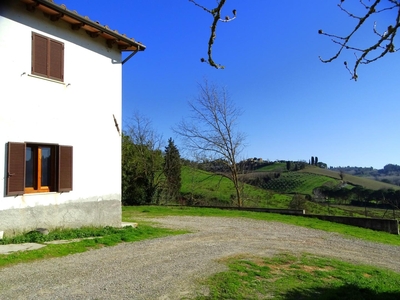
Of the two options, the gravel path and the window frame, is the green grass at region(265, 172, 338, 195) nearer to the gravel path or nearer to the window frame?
the gravel path

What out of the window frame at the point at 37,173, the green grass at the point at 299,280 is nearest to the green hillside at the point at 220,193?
the green grass at the point at 299,280

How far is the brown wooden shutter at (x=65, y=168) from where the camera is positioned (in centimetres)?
908

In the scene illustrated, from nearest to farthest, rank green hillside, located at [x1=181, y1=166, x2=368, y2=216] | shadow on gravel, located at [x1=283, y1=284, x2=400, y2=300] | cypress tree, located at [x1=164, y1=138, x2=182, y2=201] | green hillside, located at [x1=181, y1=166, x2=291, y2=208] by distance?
1. shadow on gravel, located at [x1=283, y1=284, x2=400, y2=300]
2. green hillside, located at [x1=181, y1=166, x2=368, y2=216]
3. green hillside, located at [x1=181, y1=166, x2=291, y2=208]
4. cypress tree, located at [x1=164, y1=138, x2=182, y2=201]

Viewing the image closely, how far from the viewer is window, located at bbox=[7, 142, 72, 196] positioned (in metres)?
8.00

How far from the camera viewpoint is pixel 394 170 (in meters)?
53.5

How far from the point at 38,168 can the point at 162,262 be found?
447cm

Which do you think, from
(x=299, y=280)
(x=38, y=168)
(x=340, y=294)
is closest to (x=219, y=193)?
(x=38, y=168)

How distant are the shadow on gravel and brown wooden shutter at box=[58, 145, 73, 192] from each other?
656cm

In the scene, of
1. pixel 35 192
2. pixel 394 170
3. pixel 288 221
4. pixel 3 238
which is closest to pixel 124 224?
pixel 35 192

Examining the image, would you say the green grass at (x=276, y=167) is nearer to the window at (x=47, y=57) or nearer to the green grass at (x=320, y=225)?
the green grass at (x=320, y=225)

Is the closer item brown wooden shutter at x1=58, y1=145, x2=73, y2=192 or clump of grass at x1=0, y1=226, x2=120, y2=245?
clump of grass at x1=0, y1=226, x2=120, y2=245

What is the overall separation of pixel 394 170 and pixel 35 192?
2263 inches

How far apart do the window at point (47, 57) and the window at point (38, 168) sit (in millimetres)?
1947

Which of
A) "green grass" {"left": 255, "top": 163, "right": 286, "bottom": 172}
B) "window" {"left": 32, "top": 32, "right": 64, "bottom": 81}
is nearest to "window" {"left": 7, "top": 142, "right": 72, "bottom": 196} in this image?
"window" {"left": 32, "top": 32, "right": 64, "bottom": 81}
